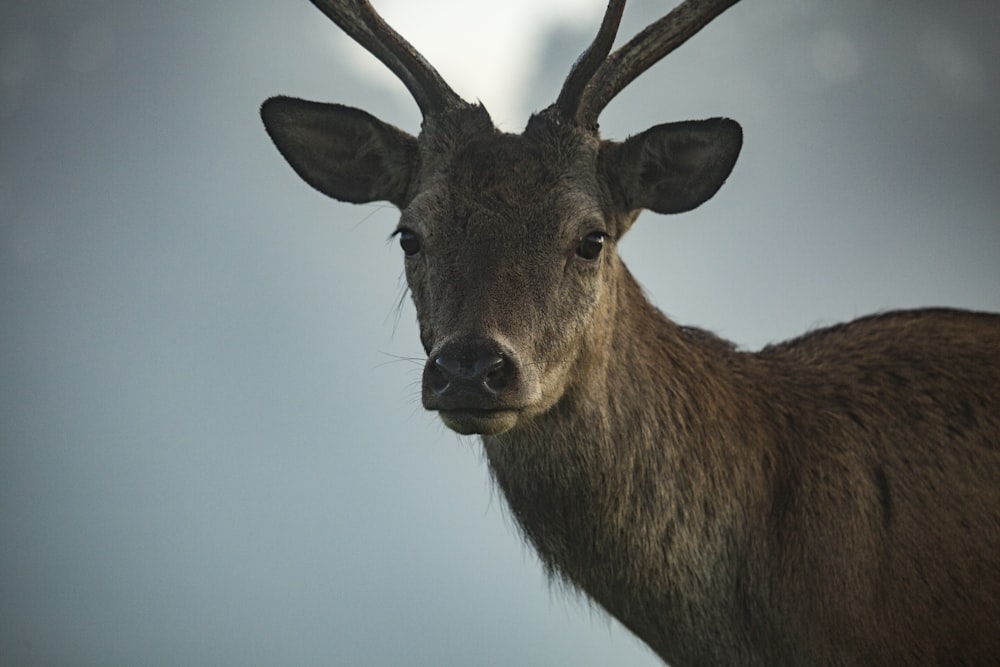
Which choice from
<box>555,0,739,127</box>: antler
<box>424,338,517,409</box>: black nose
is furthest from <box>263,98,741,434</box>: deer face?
<box>555,0,739,127</box>: antler

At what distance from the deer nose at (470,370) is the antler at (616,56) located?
1656mm

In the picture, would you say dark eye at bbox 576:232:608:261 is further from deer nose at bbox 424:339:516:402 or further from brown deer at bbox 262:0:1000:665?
deer nose at bbox 424:339:516:402

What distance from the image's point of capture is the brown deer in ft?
16.2

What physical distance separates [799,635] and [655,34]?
10.5 feet

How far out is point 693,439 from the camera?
5336 millimetres

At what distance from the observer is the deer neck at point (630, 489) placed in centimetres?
509

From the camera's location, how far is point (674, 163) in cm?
568

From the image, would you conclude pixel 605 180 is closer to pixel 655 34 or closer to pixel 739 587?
pixel 655 34

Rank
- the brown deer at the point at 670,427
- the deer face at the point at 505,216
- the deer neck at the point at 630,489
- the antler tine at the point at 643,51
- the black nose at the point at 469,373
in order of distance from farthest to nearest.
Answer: the antler tine at the point at 643,51 < the deer neck at the point at 630,489 < the brown deer at the point at 670,427 < the deer face at the point at 505,216 < the black nose at the point at 469,373

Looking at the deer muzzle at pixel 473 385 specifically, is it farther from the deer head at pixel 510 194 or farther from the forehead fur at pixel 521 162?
the forehead fur at pixel 521 162

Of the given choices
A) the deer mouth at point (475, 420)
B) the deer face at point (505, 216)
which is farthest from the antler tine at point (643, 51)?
the deer mouth at point (475, 420)

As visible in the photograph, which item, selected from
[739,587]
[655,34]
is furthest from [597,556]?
[655,34]

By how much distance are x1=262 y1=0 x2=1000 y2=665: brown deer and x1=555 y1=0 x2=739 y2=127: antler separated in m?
0.01

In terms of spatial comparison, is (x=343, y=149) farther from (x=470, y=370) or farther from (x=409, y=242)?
(x=470, y=370)
